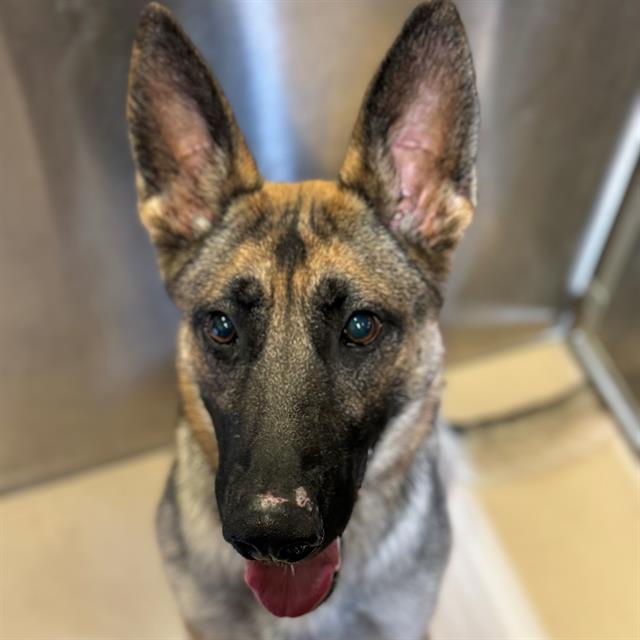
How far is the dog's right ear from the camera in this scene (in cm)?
144

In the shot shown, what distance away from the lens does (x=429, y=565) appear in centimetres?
177

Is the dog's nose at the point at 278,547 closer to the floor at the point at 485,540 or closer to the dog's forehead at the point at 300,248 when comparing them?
the dog's forehead at the point at 300,248

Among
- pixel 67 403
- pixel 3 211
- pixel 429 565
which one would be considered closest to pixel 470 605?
pixel 429 565

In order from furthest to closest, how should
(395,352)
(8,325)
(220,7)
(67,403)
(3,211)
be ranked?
(67,403) < (8,325) < (3,211) < (220,7) < (395,352)

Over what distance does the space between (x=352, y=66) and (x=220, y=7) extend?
1.24 feet

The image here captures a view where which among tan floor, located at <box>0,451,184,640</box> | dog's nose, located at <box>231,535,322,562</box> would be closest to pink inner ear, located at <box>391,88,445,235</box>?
dog's nose, located at <box>231,535,322,562</box>

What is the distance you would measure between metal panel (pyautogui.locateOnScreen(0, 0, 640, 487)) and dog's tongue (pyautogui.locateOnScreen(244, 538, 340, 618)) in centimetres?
103

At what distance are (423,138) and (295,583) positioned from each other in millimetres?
884

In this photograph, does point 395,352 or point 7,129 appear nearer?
point 395,352

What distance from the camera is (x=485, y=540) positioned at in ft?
7.95

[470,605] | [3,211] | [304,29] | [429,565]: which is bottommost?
[470,605]

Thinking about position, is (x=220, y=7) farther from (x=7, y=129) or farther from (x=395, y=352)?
(x=395, y=352)

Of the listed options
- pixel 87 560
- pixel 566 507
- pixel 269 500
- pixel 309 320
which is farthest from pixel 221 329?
pixel 566 507

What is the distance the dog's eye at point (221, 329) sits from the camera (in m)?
1.48
